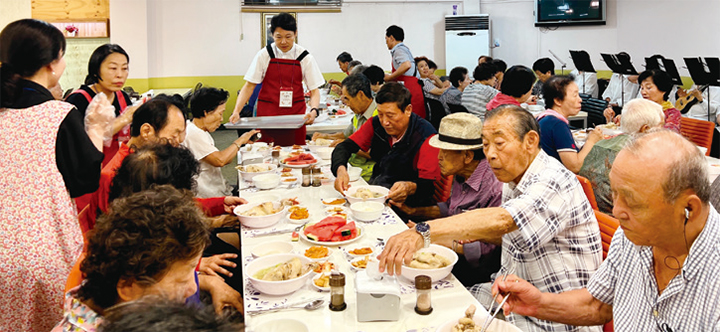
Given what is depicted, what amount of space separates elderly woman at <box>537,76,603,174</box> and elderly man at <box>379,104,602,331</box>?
1630 mm

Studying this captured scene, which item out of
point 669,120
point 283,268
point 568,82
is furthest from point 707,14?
point 283,268

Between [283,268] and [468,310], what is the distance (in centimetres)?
67

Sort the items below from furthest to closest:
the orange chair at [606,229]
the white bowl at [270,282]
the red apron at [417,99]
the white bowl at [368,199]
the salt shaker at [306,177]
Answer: the red apron at [417,99], the salt shaker at [306,177], the white bowl at [368,199], the orange chair at [606,229], the white bowl at [270,282]

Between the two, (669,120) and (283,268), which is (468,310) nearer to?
(283,268)

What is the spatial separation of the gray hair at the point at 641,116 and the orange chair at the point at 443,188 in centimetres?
126

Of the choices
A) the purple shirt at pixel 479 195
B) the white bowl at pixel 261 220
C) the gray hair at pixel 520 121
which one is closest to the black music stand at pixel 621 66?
the purple shirt at pixel 479 195

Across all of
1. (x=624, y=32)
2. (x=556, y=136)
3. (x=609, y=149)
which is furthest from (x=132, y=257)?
(x=624, y=32)

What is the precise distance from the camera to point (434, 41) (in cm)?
1112

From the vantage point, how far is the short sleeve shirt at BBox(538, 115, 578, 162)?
351 centimetres

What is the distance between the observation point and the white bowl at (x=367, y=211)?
2.52 m

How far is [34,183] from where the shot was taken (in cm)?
195

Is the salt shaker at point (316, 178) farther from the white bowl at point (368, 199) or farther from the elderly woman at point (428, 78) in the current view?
the elderly woman at point (428, 78)

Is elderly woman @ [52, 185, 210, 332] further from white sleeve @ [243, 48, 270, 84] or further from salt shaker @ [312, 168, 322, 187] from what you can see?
white sleeve @ [243, 48, 270, 84]

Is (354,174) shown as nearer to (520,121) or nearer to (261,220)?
(261,220)
